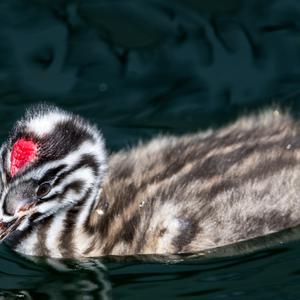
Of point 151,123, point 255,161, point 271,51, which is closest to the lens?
point 255,161

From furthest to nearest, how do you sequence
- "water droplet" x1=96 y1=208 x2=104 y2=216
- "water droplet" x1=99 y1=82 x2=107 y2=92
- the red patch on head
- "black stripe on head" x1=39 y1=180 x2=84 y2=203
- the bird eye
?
1. "water droplet" x1=99 y1=82 x2=107 y2=92
2. "water droplet" x1=96 y1=208 x2=104 y2=216
3. "black stripe on head" x1=39 y1=180 x2=84 y2=203
4. the bird eye
5. the red patch on head

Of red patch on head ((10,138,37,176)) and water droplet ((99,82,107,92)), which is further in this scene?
water droplet ((99,82,107,92))

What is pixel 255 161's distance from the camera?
7.18m

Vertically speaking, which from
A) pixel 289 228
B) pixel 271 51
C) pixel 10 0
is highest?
pixel 10 0

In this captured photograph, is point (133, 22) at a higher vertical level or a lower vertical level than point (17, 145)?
higher

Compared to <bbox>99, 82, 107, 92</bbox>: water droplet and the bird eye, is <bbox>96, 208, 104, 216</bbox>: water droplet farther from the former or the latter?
<bbox>99, 82, 107, 92</bbox>: water droplet

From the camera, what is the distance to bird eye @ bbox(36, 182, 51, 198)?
6.84 metres

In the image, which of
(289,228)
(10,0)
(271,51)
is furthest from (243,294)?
(10,0)

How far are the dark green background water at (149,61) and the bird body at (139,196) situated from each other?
1104 millimetres

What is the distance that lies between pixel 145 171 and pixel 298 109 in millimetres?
1561

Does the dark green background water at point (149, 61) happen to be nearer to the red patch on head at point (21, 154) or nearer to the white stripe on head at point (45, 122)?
the white stripe on head at point (45, 122)

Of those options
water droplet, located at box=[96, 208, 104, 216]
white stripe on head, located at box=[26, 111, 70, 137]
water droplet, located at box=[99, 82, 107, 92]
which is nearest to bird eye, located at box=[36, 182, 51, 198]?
white stripe on head, located at box=[26, 111, 70, 137]

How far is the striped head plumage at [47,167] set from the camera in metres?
6.75

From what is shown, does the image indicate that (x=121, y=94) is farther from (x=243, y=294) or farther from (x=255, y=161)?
(x=243, y=294)
